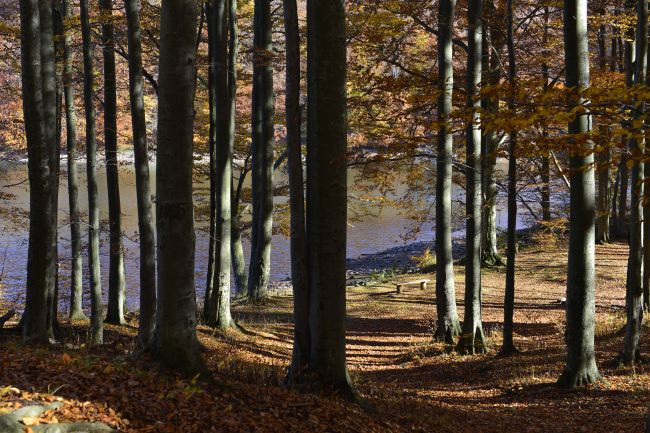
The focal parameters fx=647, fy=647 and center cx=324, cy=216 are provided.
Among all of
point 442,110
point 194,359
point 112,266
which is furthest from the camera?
point 112,266

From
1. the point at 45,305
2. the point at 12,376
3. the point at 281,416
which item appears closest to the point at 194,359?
the point at 281,416

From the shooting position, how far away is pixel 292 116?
7.61 meters

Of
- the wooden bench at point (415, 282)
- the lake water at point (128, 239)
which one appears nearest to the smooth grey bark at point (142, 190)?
the lake water at point (128, 239)

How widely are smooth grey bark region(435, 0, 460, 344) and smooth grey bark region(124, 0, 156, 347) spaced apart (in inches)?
202

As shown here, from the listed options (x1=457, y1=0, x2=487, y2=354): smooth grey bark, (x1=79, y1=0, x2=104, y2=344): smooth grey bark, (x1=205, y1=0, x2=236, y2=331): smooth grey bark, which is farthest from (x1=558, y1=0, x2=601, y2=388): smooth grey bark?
(x1=79, y1=0, x2=104, y2=344): smooth grey bark

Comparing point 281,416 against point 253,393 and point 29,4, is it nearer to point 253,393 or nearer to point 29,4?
point 253,393

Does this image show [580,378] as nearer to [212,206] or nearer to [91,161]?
[212,206]

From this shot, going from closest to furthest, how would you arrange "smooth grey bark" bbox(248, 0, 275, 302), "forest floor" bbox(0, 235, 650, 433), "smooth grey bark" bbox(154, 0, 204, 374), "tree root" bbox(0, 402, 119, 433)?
"tree root" bbox(0, 402, 119, 433), "forest floor" bbox(0, 235, 650, 433), "smooth grey bark" bbox(154, 0, 204, 374), "smooth grey bark" bbox(248, 0, 275, 302)

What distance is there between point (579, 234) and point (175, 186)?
544cm

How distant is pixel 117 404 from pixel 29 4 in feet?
19.5

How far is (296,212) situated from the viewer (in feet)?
23.6

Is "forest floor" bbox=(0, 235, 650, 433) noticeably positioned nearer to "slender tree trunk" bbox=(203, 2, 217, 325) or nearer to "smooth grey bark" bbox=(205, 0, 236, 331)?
"smooth grey bark" bbox=(205, 0, 236, 331)

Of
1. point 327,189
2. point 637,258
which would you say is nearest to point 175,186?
point 327,189

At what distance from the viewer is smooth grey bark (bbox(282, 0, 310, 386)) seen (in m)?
6.70
